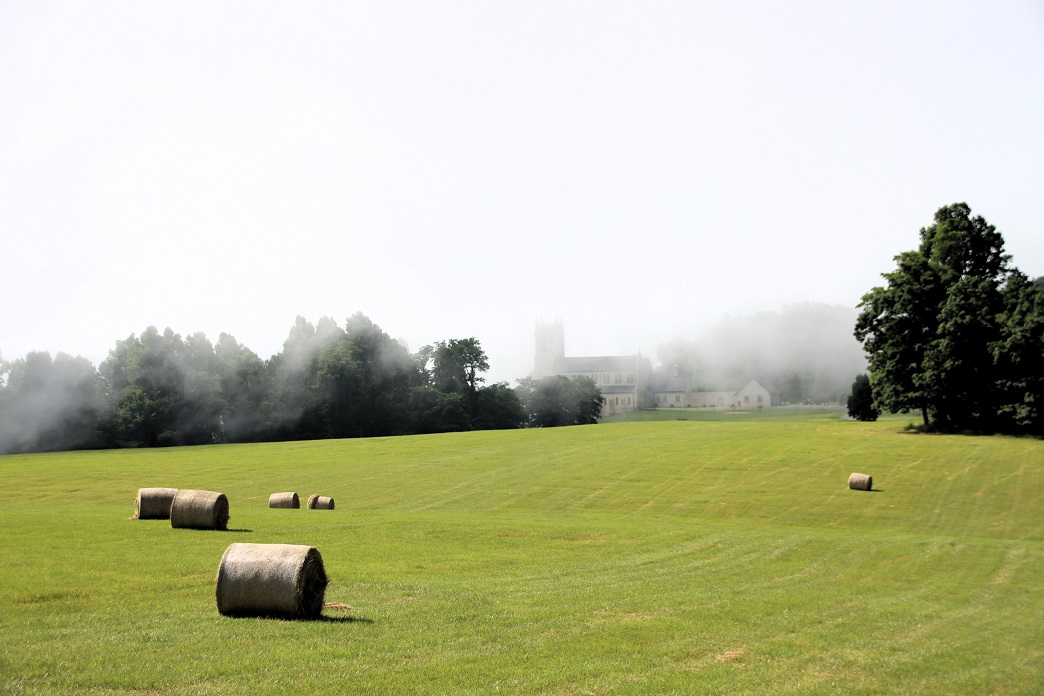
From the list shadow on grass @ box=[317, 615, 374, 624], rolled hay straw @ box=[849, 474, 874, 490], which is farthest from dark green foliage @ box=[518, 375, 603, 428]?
shadow on grass @ box=[317, 615, 374, 624]

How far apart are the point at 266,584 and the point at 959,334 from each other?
69.1 meters

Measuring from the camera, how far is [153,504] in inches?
1096

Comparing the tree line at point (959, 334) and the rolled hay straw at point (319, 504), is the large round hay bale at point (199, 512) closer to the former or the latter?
the rolled hay straw at point (319, 504)

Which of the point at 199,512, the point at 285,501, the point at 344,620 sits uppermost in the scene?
the point at 199,512

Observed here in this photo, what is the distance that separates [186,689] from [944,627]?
43.5 ft

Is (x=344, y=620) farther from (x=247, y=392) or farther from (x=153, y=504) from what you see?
(x=247, y=392)

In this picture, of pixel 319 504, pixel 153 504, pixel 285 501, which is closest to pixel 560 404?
pixel 319 504

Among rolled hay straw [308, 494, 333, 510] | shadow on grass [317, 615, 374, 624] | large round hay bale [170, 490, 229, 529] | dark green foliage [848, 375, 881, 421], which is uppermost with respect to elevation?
dark green foliage [848, 375, 881, 421]

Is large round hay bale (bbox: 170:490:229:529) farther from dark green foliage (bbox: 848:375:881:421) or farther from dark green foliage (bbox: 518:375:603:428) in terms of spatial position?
dark green foliage (bbox: 518:375:603:428)

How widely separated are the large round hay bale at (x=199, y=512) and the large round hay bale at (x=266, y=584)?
42.0ft

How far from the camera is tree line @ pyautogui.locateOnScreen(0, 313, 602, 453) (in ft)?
328

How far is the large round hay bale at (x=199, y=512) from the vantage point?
25.7m

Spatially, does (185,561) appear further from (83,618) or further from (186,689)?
(186,689)

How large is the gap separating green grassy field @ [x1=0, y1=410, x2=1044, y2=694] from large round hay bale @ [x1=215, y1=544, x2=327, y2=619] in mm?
→ 398
